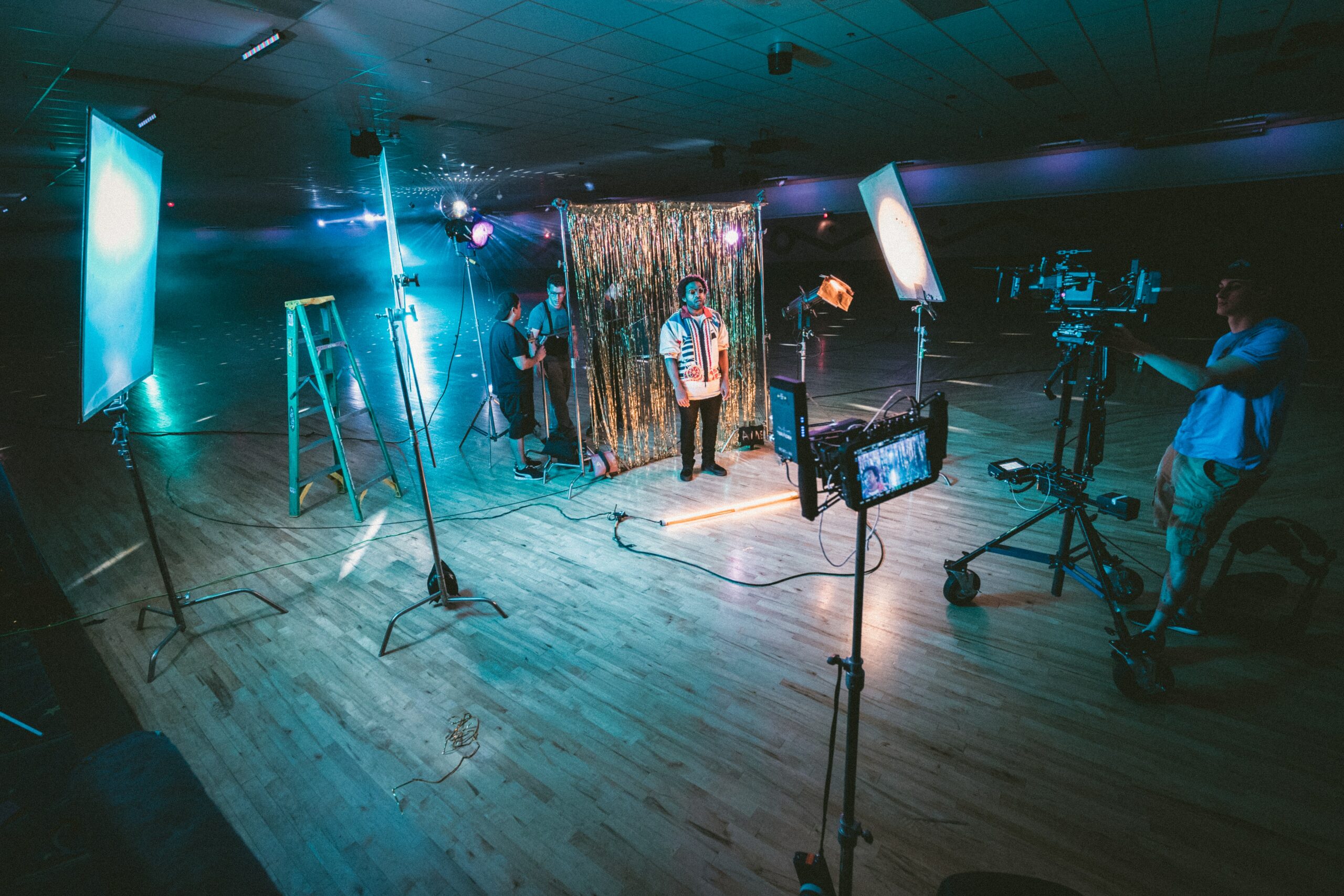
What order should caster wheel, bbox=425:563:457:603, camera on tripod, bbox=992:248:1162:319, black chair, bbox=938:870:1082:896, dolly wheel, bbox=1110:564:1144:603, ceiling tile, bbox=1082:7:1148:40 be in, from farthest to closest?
ceiling tile, bbox=1082:7:1148:40 → caster wheel, bbox=425:563:457:603 → dolly wheel, bbox=1110:564:1144:603 → camera on tripod, bbox=992:248:1162:319 → black chair, bbox=938:870:1082:896

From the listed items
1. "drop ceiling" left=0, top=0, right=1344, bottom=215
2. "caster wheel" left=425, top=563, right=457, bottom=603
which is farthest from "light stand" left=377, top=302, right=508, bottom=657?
"drop ceiling" left=0, top=0, right=1344, bottom=215

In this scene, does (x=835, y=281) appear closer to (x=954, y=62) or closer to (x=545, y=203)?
(x=954, y=62)

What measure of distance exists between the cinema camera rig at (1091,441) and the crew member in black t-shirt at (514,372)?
3.67 meters

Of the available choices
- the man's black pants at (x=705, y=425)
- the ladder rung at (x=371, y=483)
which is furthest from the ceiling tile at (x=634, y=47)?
the ladder rung at (x=371, y=483)

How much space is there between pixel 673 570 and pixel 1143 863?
2444 millimetres

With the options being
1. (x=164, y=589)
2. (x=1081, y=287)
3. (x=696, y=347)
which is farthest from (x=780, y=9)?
(x=164, y=589)

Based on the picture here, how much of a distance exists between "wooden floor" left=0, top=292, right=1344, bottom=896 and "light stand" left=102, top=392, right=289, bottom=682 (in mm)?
83

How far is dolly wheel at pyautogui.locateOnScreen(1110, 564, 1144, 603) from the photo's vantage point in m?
3.01

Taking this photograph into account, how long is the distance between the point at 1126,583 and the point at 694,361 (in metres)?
3.10

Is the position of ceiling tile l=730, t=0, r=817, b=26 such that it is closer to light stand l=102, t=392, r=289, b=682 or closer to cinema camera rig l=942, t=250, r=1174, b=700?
cinema camera rig l=942, t=250, r=1174, b=700

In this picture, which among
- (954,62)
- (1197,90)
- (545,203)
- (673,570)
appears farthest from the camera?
(545,203)

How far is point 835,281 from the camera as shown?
5.14 metres

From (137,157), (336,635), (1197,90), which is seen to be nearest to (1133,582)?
(336,635)

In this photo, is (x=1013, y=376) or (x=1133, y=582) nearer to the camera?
(x=1133, y=582)
